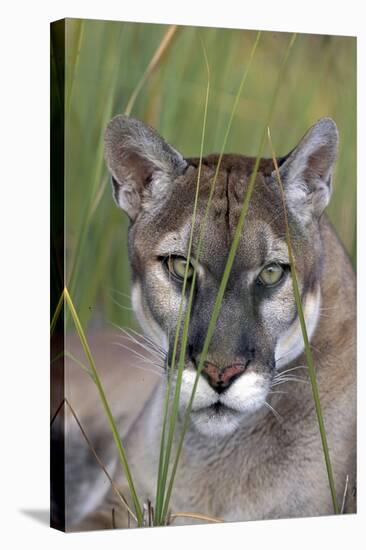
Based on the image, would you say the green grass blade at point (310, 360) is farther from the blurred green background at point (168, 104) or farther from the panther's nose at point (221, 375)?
the panther's nose at point (221, 375)

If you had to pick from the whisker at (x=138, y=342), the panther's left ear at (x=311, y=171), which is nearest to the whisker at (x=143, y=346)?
the whisker at (x=138, y=342)

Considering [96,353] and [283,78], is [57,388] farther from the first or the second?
[283,78]

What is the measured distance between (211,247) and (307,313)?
734mm

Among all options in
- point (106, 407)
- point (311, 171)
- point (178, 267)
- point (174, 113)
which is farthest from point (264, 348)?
point (174, 113)

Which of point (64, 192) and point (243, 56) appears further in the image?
point (243, 56)

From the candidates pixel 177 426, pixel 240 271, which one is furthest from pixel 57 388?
pixel 240 271

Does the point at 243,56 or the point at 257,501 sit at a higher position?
the point at 243,56

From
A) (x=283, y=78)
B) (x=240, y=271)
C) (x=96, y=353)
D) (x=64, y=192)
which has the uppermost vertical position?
(x=283, y=78)

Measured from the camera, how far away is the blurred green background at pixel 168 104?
6.54m

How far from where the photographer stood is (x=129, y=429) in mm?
6785

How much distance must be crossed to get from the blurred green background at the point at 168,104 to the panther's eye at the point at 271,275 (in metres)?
0.73

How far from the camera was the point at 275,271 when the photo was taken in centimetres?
673

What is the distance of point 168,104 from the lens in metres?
6.82

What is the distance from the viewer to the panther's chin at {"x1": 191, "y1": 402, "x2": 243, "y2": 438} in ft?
21.6
